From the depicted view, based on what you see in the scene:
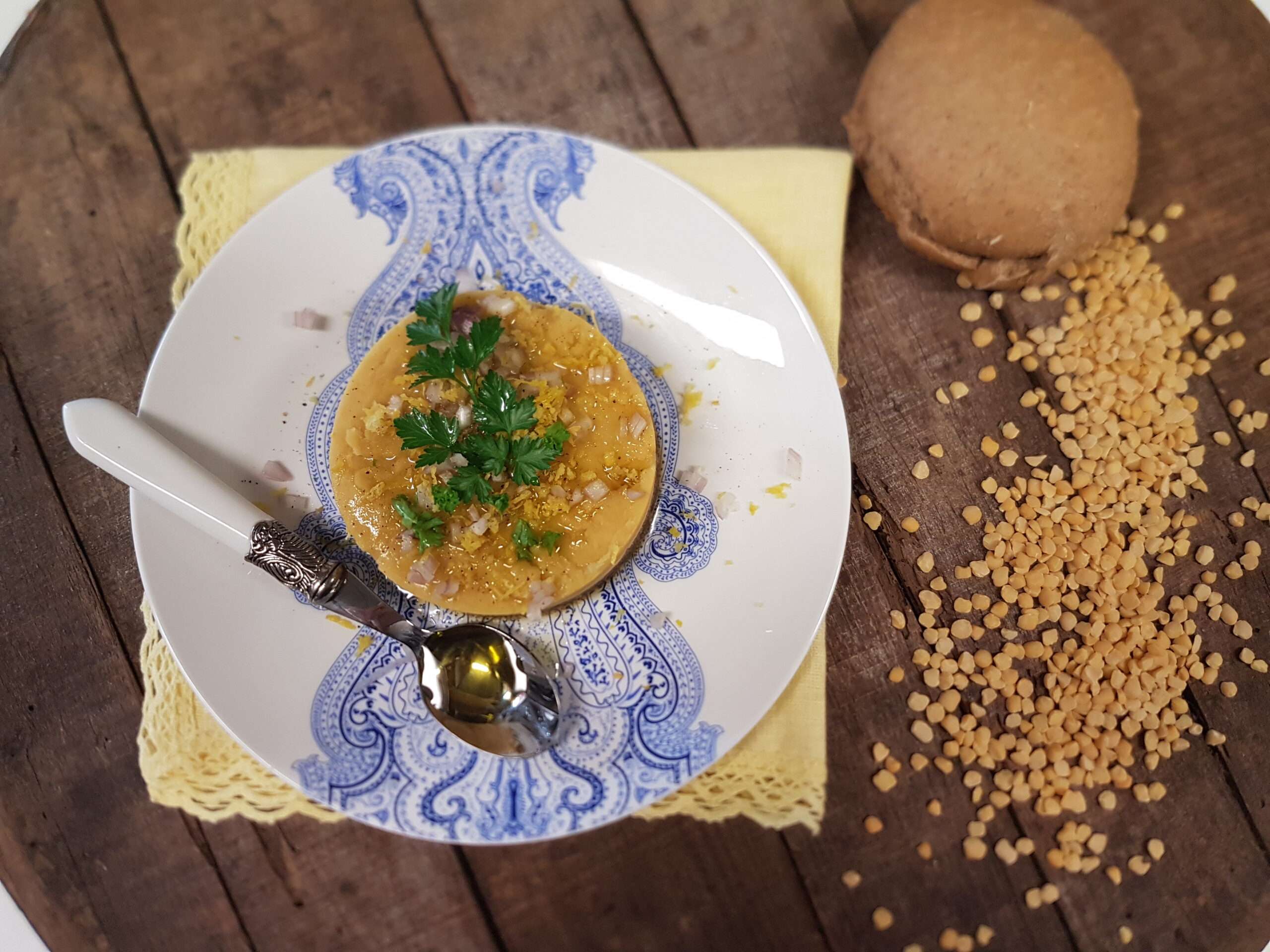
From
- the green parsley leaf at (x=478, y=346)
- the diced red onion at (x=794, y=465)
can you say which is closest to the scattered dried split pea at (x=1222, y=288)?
the diced red onion at (x=794, y=465)

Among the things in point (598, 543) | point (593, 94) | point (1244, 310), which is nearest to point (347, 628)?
point (598, 543)

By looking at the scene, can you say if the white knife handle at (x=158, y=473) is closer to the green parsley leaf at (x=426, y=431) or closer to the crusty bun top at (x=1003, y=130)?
the green parsley leaf at (x=426, y=431)

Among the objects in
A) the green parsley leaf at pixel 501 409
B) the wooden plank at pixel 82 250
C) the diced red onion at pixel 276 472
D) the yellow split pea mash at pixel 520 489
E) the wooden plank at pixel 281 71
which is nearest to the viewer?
the green parsley leaf at pixel 501 409

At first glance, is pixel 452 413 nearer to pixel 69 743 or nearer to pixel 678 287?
pixel 678 287

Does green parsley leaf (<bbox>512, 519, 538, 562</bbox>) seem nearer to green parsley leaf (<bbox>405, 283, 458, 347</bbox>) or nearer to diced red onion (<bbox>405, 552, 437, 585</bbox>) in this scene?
diced red onion (<bbox>405, 552, 437, 585</bbox>)

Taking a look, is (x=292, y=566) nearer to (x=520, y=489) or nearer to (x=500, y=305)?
(x=520, y=489)

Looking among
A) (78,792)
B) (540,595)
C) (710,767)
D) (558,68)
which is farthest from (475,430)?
(78,792)
